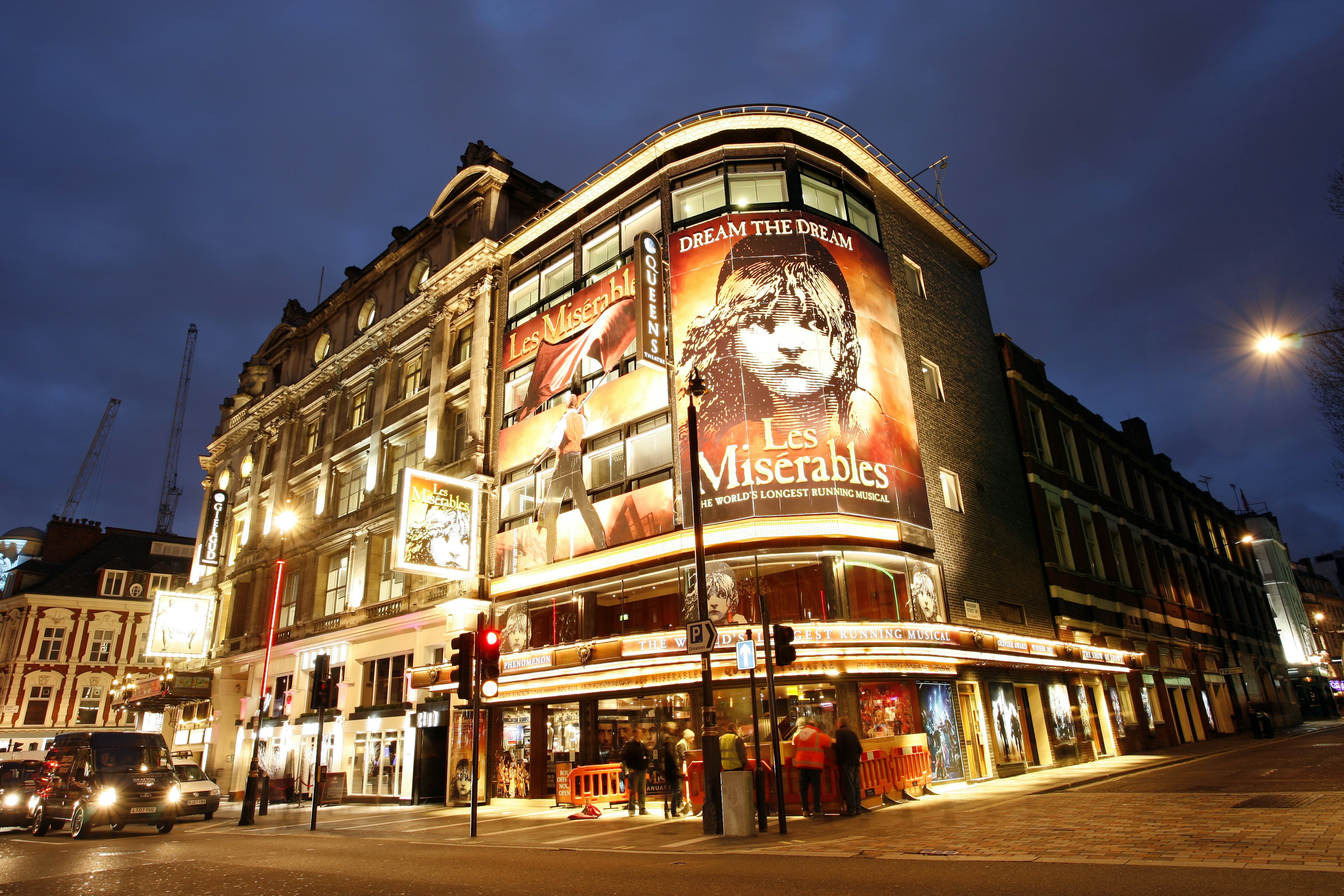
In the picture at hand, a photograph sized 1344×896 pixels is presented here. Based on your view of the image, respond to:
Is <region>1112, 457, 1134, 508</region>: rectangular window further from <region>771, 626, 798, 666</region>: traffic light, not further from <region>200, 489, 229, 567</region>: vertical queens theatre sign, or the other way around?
<region>200, 489, 229, 567</region>: vertical queens theatre sign

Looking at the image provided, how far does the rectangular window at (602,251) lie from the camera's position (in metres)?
25.5

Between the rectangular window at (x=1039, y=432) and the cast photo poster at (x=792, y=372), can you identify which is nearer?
the cast photo poster at (x=792, y=372)

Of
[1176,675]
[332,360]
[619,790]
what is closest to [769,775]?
[619,790]

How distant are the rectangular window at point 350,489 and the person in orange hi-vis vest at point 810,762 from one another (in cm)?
2355

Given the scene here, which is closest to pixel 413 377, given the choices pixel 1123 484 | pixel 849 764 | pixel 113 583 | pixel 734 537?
pixel 734 537

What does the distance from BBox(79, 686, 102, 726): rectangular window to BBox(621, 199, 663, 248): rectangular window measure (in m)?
52.7

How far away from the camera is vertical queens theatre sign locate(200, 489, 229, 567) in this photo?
4131 centimetres

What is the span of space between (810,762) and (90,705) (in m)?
58.7

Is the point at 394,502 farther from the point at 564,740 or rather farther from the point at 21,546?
the point at 21,546

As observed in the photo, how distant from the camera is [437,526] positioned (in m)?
24.8

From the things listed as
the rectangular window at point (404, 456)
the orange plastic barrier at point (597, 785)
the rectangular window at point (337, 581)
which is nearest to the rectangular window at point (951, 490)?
the orange plastic barrier at point (597, 785)

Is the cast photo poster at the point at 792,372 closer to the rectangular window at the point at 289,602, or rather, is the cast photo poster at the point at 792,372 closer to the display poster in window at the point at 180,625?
the rectangular window at the point at 289,602

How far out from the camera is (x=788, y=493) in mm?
19094

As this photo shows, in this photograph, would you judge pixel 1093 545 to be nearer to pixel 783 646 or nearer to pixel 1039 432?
pixel 1039 432
